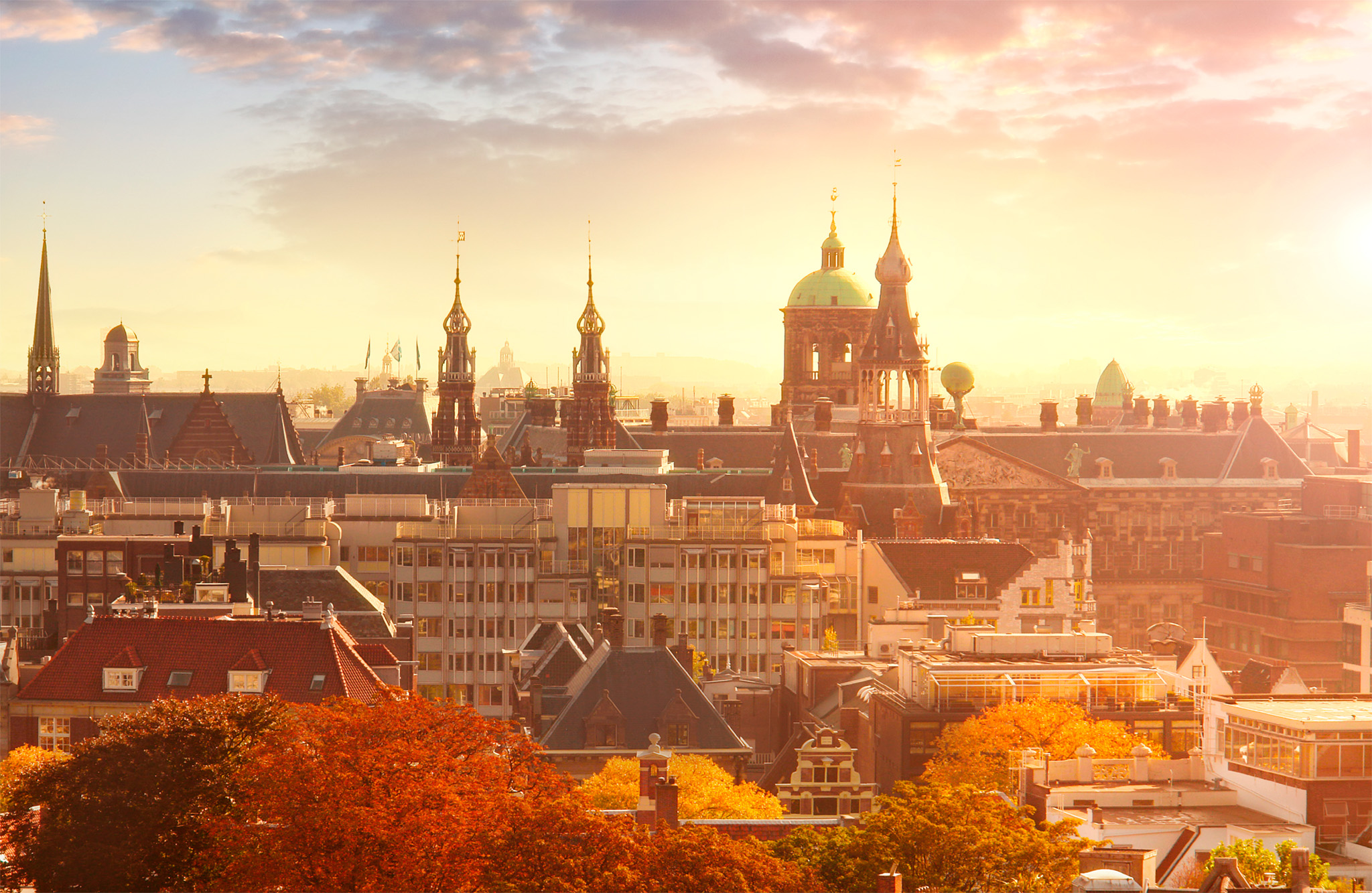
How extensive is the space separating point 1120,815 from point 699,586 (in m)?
68.1

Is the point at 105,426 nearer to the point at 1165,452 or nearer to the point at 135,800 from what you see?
the point at 1165,452

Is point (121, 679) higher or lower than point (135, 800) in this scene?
higher

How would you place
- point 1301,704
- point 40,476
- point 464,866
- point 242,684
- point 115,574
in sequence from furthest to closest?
point 40,476, point 115,574, point 242,684, point 1301,704, point 464,866

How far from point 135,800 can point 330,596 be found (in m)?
52.2

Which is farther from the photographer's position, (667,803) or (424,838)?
(667,803)

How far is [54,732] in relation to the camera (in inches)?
3440

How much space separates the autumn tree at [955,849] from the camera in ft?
183

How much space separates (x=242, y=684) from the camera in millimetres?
85375

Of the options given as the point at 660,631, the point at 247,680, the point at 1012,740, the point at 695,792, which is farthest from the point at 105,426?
the point at 1012,740

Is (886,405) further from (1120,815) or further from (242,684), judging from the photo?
(1120,815)

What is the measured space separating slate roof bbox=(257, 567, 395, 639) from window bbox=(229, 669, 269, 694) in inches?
784

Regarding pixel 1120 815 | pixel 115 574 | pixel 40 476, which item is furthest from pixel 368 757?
pixel 40 476

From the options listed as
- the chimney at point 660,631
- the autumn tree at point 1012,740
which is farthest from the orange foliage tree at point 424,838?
the chimney at point 660,631

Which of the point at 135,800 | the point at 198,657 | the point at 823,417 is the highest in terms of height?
the point at 823,417
